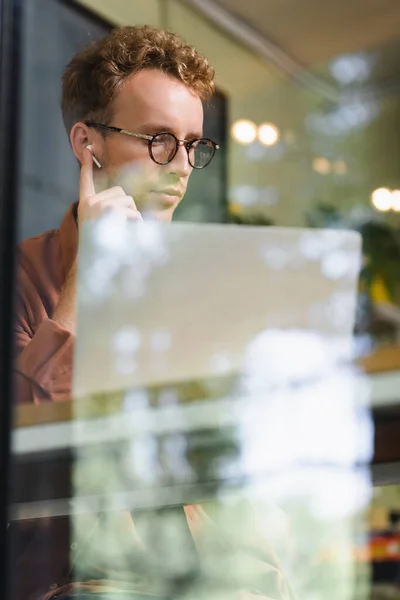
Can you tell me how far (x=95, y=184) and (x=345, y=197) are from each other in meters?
0.32

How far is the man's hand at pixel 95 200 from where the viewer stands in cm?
95

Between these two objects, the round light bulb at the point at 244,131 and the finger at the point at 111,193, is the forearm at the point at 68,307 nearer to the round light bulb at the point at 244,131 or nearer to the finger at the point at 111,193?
the finger at the point at 111,193

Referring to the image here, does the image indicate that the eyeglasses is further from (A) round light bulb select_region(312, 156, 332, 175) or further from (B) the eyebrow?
(A) round light bulb select_region(312, 156, 332, 175)

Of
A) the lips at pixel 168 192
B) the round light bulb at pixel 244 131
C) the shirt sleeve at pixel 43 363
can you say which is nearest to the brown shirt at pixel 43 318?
the shirt sleeve at pixel 43 363

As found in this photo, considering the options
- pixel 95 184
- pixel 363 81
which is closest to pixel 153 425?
pixel 95 184

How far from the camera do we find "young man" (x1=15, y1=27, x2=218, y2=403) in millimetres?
934

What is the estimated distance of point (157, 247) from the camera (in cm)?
94

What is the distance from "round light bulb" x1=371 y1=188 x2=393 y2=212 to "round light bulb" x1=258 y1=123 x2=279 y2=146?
14cm

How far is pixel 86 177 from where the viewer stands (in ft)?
3.18

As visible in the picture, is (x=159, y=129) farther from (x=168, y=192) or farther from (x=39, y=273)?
(x=39, y=273)

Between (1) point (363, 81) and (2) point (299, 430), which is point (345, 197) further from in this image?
(2) point (299, 430)

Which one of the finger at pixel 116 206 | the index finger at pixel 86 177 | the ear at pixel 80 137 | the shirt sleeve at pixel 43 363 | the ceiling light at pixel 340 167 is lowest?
the shirt sleeve at pixel 43 363

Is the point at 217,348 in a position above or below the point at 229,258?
below

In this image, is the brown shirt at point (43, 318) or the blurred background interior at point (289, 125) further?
the brown shirt at point (43, 318)
